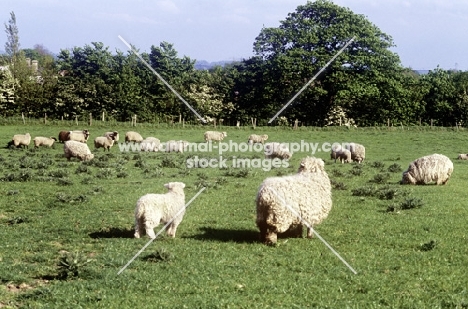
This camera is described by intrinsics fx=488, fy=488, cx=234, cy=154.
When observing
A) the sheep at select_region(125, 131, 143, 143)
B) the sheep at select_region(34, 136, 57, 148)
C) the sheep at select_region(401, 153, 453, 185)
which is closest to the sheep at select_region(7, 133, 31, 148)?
the sheep at select_region(34, 136, 57, 148)

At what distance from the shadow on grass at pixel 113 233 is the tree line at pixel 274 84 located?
46.7 m

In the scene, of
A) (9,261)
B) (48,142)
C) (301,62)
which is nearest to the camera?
(9,261)

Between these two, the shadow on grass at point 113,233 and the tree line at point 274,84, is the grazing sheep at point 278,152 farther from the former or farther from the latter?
the tree line at point 274,84

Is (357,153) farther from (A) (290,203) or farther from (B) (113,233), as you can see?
(B) (113,233)

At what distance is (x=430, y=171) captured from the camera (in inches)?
859

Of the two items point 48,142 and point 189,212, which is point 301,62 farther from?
point 189,212

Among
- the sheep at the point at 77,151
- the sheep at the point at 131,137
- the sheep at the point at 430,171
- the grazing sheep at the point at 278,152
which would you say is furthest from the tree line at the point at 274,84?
the sheep at the point at 430,171

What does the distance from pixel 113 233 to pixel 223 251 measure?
3.64 meters

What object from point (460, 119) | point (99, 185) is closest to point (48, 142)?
point (99, 185)

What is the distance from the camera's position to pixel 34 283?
923 cm

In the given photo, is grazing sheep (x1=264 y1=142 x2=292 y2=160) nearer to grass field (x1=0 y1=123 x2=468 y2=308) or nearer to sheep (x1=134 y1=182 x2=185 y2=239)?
grass field (x1=0 y1=123 x2=468 y2=308)

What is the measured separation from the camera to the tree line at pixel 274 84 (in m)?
58.5

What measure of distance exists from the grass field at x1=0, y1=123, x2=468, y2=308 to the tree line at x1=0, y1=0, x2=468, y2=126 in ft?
124

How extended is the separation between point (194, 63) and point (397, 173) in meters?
53.3
